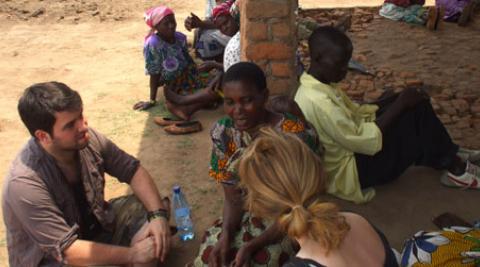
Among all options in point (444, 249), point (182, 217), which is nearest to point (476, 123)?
point (444, 249)

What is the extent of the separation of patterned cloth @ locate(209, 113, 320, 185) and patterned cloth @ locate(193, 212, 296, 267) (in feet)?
0.83

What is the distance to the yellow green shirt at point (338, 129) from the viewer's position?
2762 mm

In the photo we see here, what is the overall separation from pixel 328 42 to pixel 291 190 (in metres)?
1.43

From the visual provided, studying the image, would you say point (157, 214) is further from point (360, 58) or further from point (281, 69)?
point (360, 58)

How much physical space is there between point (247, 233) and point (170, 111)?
2.63 meters

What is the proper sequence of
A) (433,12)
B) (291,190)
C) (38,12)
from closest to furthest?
(291,190) < (433,12) < (38,12)

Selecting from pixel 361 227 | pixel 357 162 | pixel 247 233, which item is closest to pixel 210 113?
pixel 357 162

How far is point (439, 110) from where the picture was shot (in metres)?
4.33

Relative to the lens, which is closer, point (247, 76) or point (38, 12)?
point (247, 76)

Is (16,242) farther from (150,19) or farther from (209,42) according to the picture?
(209,42)

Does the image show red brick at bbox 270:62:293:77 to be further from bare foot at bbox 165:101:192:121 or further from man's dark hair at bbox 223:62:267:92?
bare foot at bbox 165:101:192:121

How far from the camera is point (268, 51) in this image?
327 centimetres

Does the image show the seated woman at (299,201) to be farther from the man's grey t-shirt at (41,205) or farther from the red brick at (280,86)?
the red brick at (280,86)

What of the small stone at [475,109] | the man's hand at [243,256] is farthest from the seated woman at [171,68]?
the man's hand at [243,256]
